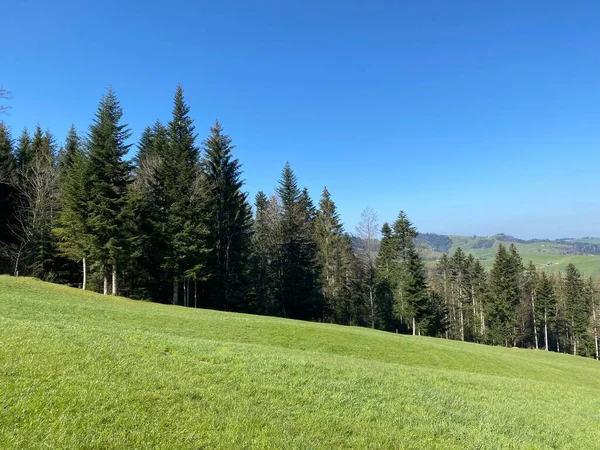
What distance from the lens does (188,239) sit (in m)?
32.6

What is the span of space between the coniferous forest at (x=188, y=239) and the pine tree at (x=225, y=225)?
117 millimetres

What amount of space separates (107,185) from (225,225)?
12285 mm

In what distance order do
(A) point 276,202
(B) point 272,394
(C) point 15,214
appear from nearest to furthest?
(B) point 272,394
(C) point 15,214
(A) point 276,202

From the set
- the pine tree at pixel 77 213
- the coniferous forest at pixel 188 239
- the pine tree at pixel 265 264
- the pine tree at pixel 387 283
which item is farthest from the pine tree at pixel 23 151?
the pine tree at pixel 387 283

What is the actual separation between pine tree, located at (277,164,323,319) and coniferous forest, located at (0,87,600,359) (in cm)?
13

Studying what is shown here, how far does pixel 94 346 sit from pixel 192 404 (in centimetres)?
367

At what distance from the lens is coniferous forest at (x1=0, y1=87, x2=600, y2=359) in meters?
30.4

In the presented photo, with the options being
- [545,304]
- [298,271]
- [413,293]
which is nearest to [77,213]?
[298,271]

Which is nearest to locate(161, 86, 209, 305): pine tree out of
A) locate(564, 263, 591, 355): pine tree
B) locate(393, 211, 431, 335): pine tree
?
locate(393, 211, 431, 335): pine tree

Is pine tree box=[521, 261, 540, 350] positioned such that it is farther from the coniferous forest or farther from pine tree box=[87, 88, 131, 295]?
pine tree box=[87, 88, 131, 295]

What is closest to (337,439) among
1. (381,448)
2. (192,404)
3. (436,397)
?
(381,448)

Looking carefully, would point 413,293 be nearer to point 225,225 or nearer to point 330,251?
point 330,251

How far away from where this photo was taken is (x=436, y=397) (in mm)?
8922

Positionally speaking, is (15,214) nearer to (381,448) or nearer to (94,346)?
(94,346)
